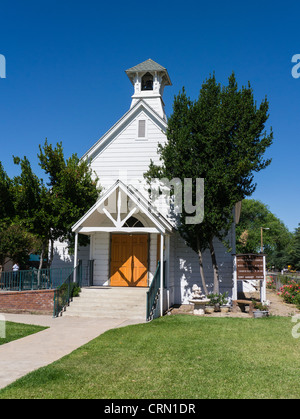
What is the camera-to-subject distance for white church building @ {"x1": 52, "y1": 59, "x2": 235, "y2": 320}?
14.8 m

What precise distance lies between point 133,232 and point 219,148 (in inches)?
213

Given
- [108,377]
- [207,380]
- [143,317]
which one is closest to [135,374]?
[108,377]

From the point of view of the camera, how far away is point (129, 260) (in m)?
16.7

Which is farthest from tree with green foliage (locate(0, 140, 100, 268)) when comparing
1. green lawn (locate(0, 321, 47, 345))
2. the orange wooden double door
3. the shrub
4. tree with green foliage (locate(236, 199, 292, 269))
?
tree with green foliage (locate(236, 199, 292, 269))

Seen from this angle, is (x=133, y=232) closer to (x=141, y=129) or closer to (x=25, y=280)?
(x=25, y=280)

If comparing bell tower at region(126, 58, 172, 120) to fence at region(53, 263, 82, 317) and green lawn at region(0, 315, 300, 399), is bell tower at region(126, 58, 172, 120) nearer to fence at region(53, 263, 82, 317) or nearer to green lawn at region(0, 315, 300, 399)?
fence at region(53, 263, 82, 317)

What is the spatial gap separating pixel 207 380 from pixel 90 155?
14.1m

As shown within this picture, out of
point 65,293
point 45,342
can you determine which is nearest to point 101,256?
point 65,293

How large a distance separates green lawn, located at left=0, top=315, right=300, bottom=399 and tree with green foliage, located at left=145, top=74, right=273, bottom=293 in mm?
5201

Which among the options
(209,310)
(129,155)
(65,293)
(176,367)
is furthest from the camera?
(129,155)

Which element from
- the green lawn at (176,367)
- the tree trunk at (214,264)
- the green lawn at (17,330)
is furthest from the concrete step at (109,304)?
the tree trunk at (214,264)

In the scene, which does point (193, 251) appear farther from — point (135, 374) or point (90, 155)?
point (135, 374)

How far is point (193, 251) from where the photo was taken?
16672 mm

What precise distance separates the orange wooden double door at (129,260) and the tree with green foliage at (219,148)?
2.92 meters
